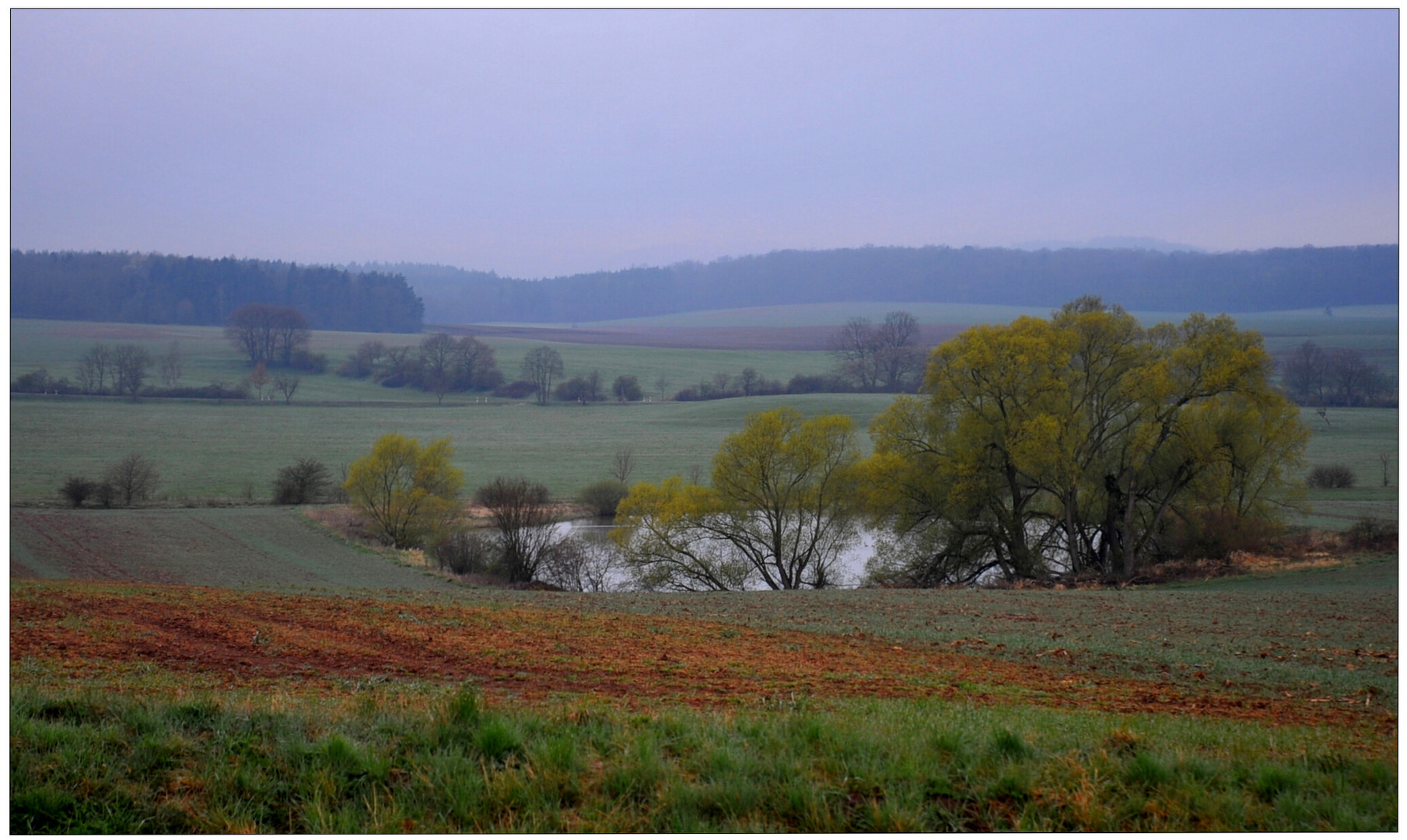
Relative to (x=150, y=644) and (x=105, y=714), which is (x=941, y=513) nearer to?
(x=150, y=644)

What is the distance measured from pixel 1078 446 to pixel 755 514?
13.7 m

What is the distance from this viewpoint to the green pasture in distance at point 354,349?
7862cm

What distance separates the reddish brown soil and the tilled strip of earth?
10192 cm

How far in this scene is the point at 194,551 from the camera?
1287 inches

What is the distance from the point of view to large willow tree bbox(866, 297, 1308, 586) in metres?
31.4

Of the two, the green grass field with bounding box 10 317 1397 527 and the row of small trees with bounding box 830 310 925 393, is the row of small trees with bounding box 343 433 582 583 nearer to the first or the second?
the green grass field with bounding box 10 317 1397 527

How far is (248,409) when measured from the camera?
89.5 m

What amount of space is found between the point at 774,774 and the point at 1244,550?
105 ft

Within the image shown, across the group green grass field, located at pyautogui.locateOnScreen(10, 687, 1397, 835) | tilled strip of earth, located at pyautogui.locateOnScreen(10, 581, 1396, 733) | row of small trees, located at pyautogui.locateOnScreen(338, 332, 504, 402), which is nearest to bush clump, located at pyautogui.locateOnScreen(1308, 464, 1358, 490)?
tilled strip of earth, located at pyautogui.locateOnScreen(10, 581, 1396, 733)

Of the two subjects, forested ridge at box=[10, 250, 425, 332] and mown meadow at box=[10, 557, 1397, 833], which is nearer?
mown meadow at box=[10, 557, 1397, 833]

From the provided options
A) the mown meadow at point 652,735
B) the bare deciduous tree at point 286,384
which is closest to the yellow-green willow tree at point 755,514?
the mown meadow at point 652,735

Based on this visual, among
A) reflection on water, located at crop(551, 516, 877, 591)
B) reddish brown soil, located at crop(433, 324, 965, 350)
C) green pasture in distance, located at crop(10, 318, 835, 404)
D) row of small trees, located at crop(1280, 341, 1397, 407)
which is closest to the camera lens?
row of small trees, located at crop(1280, 341, 1397, 407)

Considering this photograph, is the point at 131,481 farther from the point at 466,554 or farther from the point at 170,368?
the point at 170,368

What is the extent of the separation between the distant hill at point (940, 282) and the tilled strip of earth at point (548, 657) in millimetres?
6123
